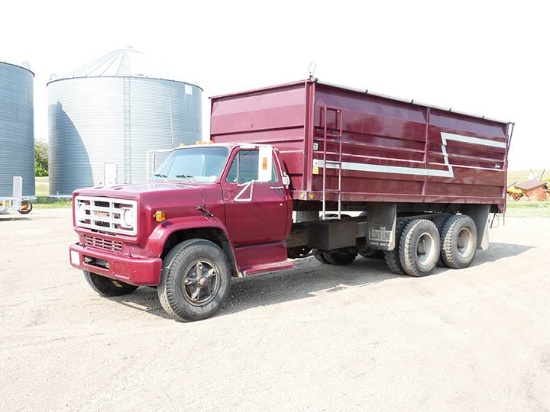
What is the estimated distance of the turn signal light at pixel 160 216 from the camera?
5.90 metres

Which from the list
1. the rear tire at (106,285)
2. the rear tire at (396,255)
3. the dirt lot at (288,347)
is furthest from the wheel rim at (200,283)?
the rear tire at (396,255)

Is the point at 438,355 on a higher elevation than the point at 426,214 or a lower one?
lower

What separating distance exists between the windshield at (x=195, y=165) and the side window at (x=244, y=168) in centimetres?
15

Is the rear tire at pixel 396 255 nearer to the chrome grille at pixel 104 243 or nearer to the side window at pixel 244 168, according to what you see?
the side window at pixel 244 168

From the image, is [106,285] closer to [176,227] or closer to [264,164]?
[176,227]

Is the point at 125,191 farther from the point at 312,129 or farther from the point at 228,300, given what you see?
the point at 312,129

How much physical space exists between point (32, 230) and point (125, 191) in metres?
10.9

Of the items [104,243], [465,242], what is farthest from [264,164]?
[465,242]

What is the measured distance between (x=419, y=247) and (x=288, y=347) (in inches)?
198

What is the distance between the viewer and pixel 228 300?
7148mm

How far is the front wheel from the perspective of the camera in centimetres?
592

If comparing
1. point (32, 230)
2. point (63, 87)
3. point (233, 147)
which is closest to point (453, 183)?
point (233, 147)

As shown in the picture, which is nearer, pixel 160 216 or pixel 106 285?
pixel 160 216

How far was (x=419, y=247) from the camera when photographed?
372 inches
